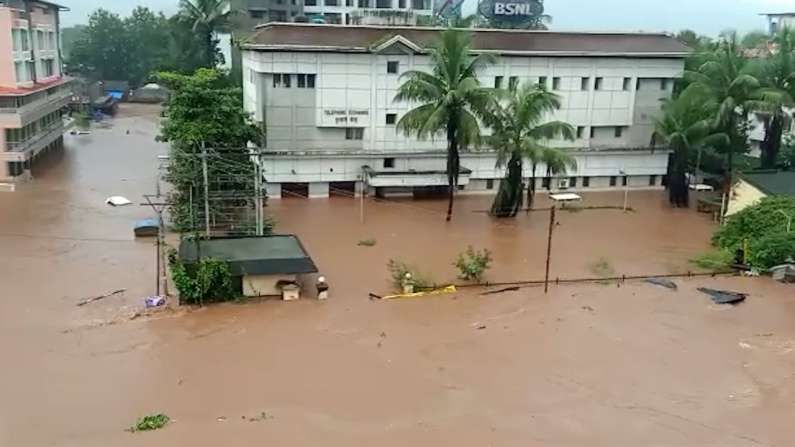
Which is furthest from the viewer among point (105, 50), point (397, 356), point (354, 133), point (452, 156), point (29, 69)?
point (105, 50)

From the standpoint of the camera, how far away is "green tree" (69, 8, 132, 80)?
8125 centimetres

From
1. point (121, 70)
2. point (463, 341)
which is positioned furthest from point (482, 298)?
point (121, 70)

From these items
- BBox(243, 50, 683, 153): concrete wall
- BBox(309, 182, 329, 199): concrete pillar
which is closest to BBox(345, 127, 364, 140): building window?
BBox(243, 50, 683, 153): concrete wall

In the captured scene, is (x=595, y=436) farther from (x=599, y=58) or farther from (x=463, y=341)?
(x=599, y=58)

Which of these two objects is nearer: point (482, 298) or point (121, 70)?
point (482, 298)

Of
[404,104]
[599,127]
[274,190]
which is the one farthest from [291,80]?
[599,127]

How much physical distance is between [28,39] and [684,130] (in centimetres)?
3399

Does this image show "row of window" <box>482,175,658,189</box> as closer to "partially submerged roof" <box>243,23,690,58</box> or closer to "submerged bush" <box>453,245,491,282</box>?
"partially submerged roof" <box>243,23,690,58</box>

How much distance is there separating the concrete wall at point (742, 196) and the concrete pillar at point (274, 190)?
1828 centimetres

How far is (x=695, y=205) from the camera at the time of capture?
34.7 meters

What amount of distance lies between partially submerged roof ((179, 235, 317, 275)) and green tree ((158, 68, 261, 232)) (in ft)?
14.7

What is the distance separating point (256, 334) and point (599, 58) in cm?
2453

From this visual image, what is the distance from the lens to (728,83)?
33.6m

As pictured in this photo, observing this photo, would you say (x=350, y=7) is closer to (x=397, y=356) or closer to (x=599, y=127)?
(x=599, y=127)
